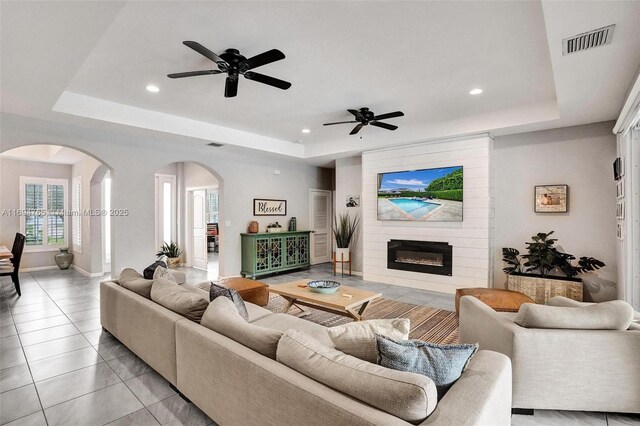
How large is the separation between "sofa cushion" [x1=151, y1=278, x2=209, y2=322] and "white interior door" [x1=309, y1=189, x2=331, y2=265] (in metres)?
5.38

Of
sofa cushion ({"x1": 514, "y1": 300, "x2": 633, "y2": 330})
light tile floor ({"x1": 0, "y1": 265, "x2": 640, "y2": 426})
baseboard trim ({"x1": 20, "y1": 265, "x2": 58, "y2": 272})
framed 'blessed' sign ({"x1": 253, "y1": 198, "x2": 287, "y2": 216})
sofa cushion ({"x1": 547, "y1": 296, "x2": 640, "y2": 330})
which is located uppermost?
framed 'blessed' sign ({"x1": 253, "y1": 198, "x2": 287, "y2": 216})

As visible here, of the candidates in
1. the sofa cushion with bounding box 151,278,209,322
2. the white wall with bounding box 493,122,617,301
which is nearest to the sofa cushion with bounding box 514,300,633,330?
the sofa cushion with bounding box 151,278,209,322

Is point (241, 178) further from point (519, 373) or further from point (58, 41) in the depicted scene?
point (519, 373)

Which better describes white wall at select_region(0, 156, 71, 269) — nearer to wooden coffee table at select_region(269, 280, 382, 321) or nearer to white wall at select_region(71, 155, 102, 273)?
white wall at select_region(71, 155, 102, 273)

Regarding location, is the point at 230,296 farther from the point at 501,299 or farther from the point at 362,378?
the point at 501,299

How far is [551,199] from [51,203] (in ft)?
33.0

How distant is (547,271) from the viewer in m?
4.66

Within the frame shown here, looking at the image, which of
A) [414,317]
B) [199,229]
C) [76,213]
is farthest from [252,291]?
[76,213]

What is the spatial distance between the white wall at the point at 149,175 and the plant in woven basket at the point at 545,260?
4.56 m

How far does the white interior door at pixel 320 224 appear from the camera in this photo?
26.6ft

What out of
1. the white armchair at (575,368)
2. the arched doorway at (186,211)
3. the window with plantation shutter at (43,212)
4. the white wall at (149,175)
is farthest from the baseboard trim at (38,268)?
the white armchair at (575,368)

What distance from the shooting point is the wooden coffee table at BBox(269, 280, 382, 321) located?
10.3 feet

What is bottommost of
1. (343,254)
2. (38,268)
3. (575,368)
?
(38,268)

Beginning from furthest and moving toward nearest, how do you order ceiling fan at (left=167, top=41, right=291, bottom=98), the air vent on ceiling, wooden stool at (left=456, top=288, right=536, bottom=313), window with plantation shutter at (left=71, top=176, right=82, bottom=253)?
window with plantation shutter at (left=71, top=176, right=82, bottom=253) < wooden stool at (left=456, top=288, right=536, bottom=313) < ceiling fan at (left=167, top=41, right=291, bottom=98) < the air vent on ceiling
